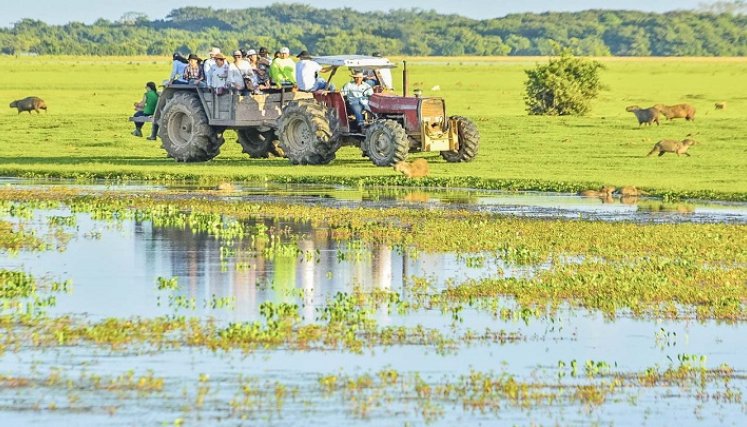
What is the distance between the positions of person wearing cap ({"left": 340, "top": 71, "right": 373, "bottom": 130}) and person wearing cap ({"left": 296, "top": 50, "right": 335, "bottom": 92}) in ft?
2.06

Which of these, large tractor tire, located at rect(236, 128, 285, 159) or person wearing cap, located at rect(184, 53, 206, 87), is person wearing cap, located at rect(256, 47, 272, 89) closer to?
person wearing cap, located at rect(184, 53, 206, 87)

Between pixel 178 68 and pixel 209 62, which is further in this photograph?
pixel 178 68

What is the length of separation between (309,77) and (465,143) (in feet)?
11.4

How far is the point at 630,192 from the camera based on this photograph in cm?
2827

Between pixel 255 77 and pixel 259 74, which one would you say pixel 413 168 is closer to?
pixel 255 77

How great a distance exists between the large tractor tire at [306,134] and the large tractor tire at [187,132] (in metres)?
1.77

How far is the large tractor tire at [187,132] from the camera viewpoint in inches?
1400

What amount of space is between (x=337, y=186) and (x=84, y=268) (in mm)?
12545

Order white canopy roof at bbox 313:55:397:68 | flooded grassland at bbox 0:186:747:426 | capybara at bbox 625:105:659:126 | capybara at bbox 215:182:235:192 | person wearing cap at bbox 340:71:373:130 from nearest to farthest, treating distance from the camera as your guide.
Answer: flooded grassland at bbox 0:186:747:426
capybara at bbox 215:182:235:192
white canopy roof at bbox 313:55:397:68
person wearing cap at bbox 340:71:373:130
capybara at bbox 625:105:659:126

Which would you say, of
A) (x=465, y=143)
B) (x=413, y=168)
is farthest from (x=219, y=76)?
(x=413, y=168)

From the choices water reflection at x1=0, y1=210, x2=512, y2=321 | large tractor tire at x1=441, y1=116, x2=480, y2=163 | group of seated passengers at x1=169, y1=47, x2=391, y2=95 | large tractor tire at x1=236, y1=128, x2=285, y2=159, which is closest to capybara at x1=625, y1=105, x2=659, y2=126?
large tractor tire at x1=441, y1=116, x2=480, y2=163

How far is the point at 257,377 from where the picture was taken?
39.2ft

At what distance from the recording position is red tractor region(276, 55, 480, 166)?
109 feet

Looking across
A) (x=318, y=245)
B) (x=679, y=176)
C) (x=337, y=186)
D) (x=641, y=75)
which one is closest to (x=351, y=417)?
(x=318, y=245)
